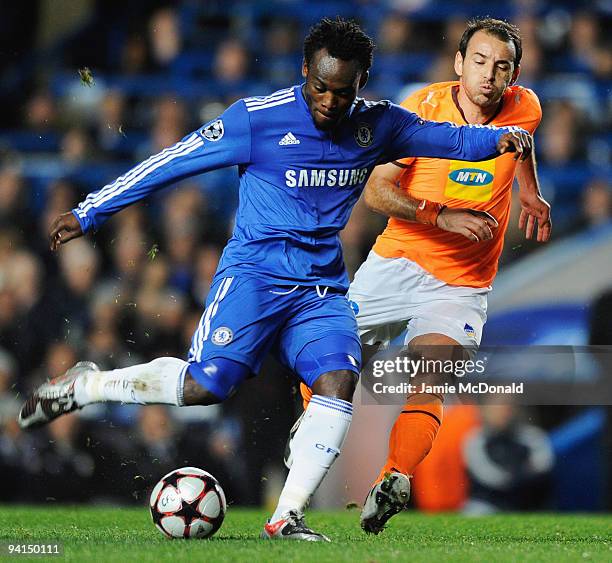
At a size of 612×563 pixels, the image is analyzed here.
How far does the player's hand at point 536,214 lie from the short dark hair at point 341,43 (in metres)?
1.62

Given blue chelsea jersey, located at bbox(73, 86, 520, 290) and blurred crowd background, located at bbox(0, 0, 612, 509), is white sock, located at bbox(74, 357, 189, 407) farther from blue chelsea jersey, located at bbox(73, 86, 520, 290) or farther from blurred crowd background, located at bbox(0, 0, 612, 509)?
blurred crowd background, located at bbox(0, 0, 612, 509)

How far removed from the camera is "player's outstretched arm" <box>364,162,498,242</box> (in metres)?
5.80

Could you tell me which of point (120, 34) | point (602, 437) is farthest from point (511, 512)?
point (120, 34)

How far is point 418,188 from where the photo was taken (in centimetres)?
650

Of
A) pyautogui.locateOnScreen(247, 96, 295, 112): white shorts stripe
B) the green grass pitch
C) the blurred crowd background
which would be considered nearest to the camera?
the green grass pitch

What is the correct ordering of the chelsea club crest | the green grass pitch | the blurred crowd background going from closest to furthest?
the green grass pitch, the chelsea club crest, the blurred crowd background

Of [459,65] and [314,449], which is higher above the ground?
[459,65]

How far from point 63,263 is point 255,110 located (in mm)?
4260

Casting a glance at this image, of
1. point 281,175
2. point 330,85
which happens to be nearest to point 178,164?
point 281,175

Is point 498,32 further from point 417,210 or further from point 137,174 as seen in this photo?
point 137,174

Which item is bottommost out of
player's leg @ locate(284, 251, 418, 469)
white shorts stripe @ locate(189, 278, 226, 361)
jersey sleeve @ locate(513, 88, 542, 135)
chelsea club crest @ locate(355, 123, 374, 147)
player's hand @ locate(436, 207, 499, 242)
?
white shorts stripe @ locate(189, 278, 226, 361)

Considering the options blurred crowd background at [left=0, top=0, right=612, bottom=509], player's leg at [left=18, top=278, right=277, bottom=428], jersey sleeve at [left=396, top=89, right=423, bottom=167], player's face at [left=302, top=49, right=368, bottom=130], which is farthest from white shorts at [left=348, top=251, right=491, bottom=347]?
blurred crowd background at [left=0, top=0, right=612, bottom=509]

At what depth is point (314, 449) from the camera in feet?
17.1

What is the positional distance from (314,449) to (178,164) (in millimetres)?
1369
